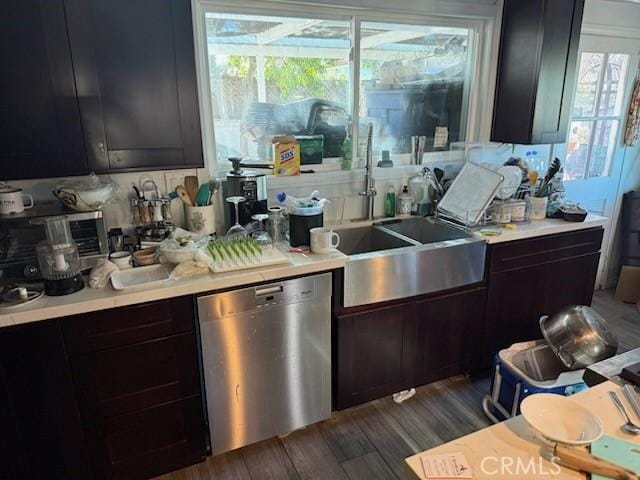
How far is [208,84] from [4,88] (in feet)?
2.90

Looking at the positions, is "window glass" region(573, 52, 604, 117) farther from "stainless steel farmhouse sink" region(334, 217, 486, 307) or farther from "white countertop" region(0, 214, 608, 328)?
"white countertop" region(0, 214, 608, 328)

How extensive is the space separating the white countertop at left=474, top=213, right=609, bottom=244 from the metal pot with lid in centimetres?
115

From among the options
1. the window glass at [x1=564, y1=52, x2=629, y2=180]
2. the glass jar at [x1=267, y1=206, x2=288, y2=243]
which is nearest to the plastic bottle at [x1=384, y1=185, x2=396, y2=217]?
the glass jar at [x1=267, y1=206, x2=288, y2=243]

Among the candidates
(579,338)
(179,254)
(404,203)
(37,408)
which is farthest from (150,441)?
(579,338)

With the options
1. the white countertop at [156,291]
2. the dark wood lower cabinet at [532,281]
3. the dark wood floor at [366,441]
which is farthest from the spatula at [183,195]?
the dark wood lower cabinet at [532,281]

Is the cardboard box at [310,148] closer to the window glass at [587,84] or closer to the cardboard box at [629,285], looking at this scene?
the window glass at [587,84]

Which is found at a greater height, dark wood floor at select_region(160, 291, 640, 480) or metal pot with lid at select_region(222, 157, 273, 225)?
metal pot with lid at select_region(222, 157, 273, 225)

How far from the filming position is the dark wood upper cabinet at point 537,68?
246cm

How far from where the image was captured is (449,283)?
7.35ft

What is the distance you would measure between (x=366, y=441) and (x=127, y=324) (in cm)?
123

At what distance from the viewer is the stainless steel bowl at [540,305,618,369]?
2010 mm

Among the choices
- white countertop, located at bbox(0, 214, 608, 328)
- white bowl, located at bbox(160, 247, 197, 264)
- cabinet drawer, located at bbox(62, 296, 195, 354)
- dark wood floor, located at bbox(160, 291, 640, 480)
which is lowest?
dark wood floor, located at bbox(160, 291, 640, 480)

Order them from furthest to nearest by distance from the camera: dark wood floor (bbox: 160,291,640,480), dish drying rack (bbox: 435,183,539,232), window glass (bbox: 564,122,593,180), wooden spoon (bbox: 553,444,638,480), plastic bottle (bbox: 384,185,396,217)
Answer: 1. window glass (bbox: 564,122,593,180)
2. plastic bottle (bbox: 384,185,396,217)
3. dish drying rack (bbox: 435,183,539,232)
4. dark wood floor (bbox: 160,291,640,480)
5. wooden spoon (bbox: 553,444,638,480)

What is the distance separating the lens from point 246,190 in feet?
6.95
